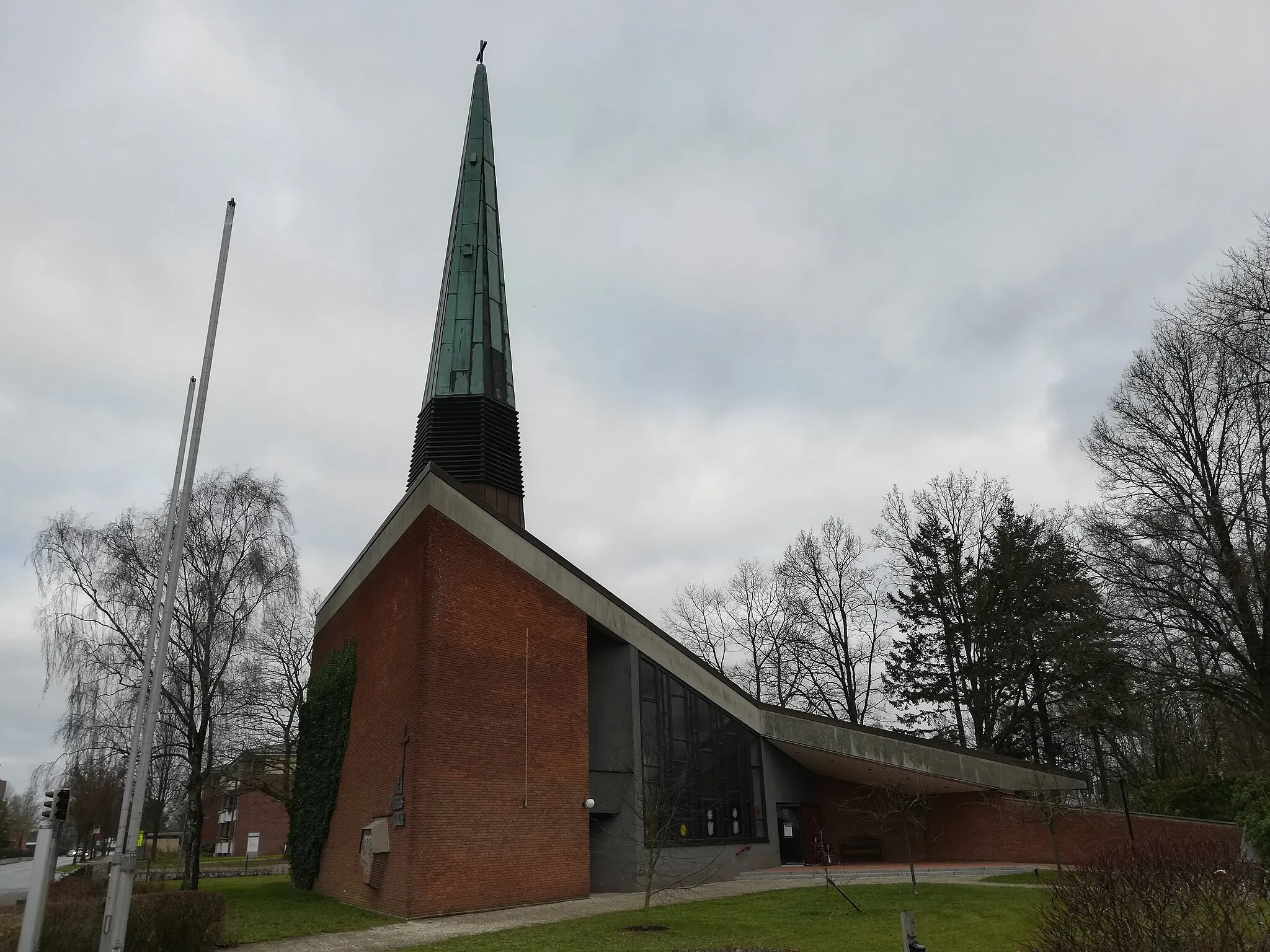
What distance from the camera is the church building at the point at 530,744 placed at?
17766mm

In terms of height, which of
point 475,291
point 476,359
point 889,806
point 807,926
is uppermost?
point 475,291

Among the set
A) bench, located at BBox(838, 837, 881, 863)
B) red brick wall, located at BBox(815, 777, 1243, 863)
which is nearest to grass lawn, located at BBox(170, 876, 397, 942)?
red brick wall, located at BBox(815, 777, 1243, 863)

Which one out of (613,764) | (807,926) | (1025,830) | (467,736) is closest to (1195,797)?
(1025,830)

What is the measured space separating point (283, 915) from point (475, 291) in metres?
18.9

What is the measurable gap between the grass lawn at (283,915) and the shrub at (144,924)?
142cm

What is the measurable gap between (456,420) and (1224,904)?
814 inches

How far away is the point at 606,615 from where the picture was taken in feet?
72.7

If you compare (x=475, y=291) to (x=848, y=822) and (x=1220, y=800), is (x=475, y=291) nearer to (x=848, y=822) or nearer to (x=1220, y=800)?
(x=848, y=822)

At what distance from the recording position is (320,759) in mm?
24281

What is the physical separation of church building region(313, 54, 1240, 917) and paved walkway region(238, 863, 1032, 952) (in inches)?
26.6

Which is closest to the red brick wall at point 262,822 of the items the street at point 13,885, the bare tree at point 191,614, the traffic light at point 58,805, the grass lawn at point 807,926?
the street at point 13,885

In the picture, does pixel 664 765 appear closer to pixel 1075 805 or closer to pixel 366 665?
pixel 366 665

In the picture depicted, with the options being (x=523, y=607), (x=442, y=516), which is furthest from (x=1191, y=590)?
(x=442, y=516)

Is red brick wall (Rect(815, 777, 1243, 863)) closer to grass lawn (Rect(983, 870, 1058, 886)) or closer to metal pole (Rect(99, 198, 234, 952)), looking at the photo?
grass lawn (Rect(983, 870, 1058, 886))
